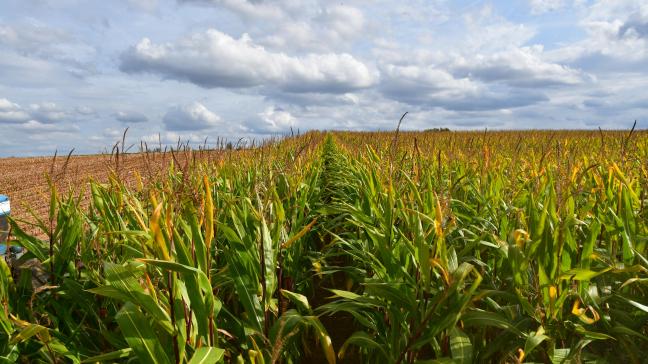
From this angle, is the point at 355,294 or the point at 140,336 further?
the point at 355,294

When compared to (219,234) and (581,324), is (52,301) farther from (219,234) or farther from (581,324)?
(581,324)

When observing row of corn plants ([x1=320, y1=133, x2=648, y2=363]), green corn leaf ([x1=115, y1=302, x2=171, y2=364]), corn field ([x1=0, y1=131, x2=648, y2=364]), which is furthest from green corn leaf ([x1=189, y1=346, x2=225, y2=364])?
row of corn plants ([x1=320, y1=133, x2=648, y2=363])

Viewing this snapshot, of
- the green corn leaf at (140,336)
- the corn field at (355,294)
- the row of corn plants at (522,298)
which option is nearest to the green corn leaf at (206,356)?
the corn field at (355,294)

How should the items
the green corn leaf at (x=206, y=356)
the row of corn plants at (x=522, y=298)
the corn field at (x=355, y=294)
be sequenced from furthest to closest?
the row of corn plants at (x=522, y=298), the corn field at (x=355, y=294), the green corn leaf at (x=206, y=356)

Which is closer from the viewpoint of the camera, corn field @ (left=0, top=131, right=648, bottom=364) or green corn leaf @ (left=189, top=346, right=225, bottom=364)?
green corn leaf @ (left=189, top=346, right=225, bottom=364)

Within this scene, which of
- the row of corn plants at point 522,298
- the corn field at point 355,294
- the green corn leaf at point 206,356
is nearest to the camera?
the green corn leaf at point 206,356

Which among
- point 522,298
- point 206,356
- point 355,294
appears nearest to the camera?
point 206,356

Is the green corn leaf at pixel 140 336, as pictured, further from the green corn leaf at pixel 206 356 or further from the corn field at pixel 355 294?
the green corn leaf at pixel 206 356

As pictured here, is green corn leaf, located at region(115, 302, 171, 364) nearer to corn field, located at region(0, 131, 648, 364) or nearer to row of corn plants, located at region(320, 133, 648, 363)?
corn field, located at region(0, 131, 648, 364)

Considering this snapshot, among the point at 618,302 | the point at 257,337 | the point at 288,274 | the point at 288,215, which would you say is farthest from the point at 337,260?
the point at 618,302

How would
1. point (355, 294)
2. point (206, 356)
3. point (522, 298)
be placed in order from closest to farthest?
point (206, 356)
point (522, 298)
point (355, 294)

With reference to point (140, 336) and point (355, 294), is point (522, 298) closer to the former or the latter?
point (355, 294)

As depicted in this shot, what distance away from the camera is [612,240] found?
2150mm

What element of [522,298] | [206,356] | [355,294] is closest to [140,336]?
[206,356]
